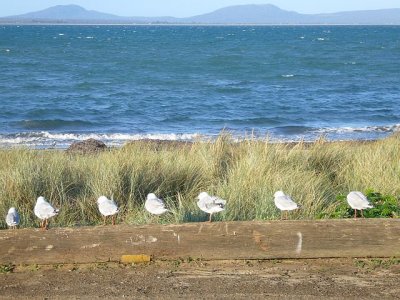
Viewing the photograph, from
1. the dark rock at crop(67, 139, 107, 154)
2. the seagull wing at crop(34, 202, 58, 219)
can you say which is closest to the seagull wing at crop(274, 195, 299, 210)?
the seagull wing at crop(34, 202, 58, 219)

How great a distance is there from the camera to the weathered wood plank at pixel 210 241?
5707 millimetres

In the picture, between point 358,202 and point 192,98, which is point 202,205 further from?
point 192,98

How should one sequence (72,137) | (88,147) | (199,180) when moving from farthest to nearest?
1. (72,137)
2. (88,147)
3. (199,180)

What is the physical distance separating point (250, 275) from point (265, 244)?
35cm

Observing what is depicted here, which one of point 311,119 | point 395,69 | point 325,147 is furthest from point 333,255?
point 395,69

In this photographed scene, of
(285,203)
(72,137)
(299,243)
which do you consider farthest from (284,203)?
(72,137)

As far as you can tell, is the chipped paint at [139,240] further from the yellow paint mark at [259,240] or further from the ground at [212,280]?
the yellow paint mark at [259,240]

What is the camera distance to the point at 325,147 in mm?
9547

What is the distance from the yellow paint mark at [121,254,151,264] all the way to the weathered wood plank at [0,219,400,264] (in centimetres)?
3

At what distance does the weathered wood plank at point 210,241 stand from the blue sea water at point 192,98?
5109 mm

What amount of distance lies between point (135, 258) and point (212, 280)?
0.69 m

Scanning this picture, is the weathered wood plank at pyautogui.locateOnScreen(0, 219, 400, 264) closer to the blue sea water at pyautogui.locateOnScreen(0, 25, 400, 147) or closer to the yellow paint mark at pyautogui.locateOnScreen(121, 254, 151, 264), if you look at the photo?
the yellow paint mark at pyautogui.locateOnScreen(121, 254, 151, 264)

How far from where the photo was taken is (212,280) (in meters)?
5.39

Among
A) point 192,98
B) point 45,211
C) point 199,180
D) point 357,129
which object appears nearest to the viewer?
point 45,211
